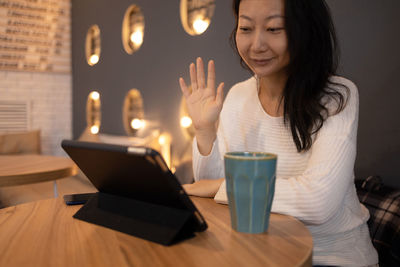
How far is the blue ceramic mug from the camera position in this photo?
0.58 m

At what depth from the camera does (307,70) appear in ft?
A: 3.21

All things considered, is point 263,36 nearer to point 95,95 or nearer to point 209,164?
point 209,164

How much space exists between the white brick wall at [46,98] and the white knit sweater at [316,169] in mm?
3974

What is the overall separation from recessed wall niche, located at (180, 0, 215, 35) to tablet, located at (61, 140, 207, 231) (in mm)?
1985

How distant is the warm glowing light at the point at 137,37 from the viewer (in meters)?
3.33

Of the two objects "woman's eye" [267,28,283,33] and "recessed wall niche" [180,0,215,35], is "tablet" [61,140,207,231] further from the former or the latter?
"recessed wall niche" [180,0,215,35]

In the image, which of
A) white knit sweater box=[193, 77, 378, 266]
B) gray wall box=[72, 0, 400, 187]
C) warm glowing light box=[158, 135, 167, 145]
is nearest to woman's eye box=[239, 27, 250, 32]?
white knit sweater box=[193, 77, 378, 266]

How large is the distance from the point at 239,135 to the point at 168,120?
5.83 feet

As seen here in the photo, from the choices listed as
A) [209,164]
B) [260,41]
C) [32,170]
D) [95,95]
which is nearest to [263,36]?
[260,41]

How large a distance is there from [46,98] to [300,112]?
4353mm

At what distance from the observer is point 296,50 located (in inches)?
37.3

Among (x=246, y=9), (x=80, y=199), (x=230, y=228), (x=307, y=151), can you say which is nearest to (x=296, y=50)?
(x=246, y=9)

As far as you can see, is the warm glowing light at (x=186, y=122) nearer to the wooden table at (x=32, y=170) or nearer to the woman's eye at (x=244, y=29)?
the wooden table at (x=32, y=170)

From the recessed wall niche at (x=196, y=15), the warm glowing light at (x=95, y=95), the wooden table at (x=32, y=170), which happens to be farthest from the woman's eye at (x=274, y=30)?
the warm glowing light at (x=95, y=95)
